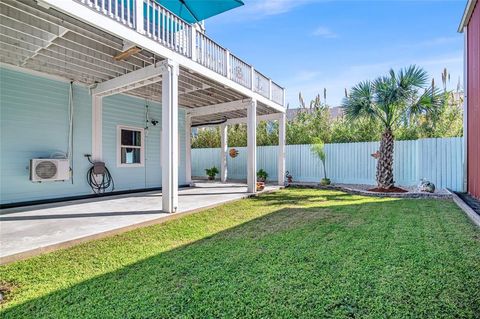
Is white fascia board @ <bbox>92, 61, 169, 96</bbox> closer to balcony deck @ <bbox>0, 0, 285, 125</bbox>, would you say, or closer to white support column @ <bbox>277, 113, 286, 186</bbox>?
balcony deck @ <bbox>0, 0, 285, 125</bbox>

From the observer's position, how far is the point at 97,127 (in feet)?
25.4

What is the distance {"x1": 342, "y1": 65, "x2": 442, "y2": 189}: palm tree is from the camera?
27.4 ft

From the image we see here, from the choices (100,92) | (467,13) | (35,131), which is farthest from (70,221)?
(467,13)

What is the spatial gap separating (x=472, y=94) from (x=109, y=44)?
9161 millimetres

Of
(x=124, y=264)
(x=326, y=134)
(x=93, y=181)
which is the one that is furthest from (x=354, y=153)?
(x=124, y=264)

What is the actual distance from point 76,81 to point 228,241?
626 cm

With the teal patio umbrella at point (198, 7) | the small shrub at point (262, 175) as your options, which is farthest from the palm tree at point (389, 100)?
the small shrub at point (262, 175)

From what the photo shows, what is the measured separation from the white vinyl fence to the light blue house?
4.59 m

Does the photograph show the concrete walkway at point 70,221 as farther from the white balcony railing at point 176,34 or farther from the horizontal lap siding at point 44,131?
the white balcony railing at point 176,34

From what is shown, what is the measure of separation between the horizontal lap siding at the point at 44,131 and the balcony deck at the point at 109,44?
0.45m

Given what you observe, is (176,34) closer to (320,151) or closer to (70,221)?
(70,221)

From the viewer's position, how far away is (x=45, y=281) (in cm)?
268

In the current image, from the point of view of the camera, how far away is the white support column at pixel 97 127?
7668 millimetres

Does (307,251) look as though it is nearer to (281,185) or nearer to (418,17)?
(281,185)
